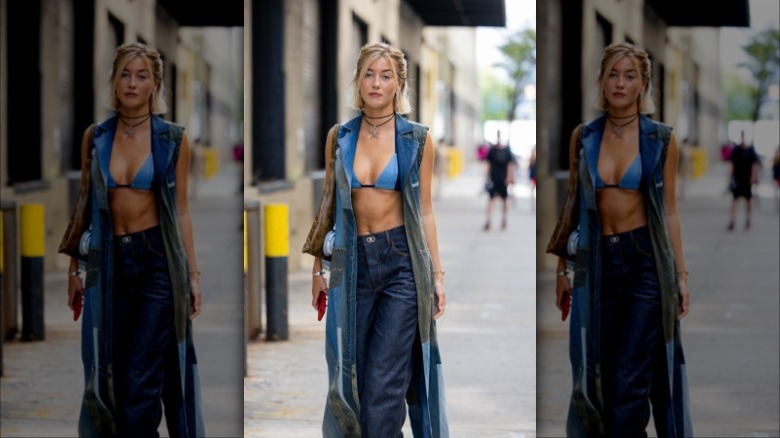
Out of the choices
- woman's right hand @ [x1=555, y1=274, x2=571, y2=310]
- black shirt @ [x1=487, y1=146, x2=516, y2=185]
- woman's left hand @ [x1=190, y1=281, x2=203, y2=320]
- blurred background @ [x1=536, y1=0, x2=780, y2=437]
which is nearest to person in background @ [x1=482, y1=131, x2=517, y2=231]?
black shirt @ [x1=487, y1=146, x2=516, y2=185]

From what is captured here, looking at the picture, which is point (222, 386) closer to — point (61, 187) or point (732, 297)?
point (61, 187)

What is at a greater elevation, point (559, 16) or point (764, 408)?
point (559, 16)

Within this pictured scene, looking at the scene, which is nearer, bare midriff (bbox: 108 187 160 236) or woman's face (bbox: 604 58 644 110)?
bare midriff (bbox: 108 187 160 236)

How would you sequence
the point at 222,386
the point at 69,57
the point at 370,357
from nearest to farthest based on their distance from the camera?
the point at 370,357 < the point at 69,57 < the point at 222,386

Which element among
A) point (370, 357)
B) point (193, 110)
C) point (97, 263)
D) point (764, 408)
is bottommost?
point (764, 408)

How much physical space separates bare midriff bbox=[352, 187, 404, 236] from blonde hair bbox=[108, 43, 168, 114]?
93cm

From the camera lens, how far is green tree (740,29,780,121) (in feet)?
24.7

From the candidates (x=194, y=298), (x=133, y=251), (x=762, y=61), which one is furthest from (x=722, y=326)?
(x=133, y=251)

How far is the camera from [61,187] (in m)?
7.04

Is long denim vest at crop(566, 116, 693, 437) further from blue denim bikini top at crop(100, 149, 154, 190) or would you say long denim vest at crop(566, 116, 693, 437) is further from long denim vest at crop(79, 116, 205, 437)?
blue denim bikini top at crop(100, 149, 154, 190)

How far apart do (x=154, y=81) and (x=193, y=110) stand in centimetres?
128

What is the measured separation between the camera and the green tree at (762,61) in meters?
7.53

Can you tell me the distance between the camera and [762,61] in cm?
766

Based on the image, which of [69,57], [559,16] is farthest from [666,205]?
[69,57]
